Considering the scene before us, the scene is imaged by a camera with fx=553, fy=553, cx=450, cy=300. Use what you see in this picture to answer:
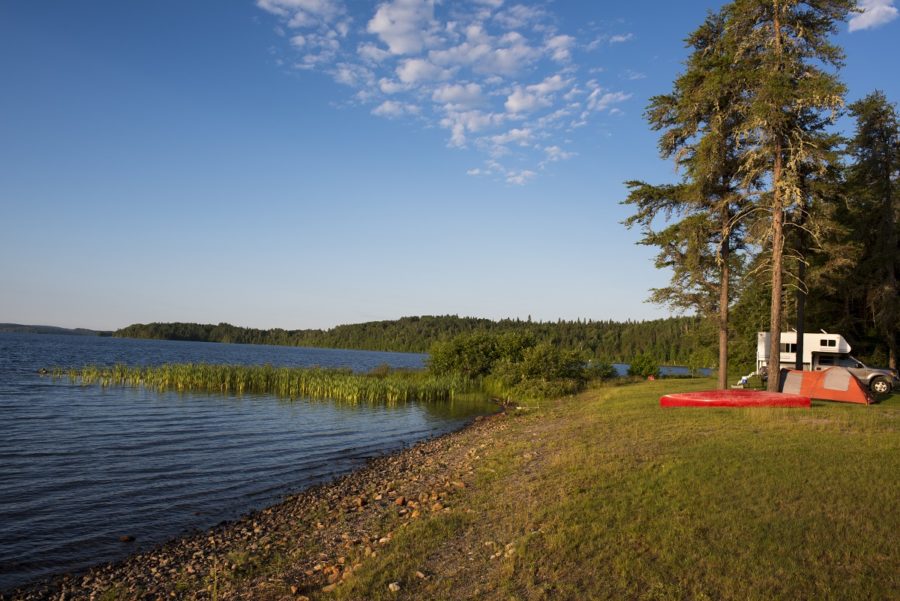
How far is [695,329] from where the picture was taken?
1619 inches

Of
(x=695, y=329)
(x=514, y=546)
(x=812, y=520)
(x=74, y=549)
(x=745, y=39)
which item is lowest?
(x=74, y=549)

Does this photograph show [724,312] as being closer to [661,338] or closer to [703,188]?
[703,188]

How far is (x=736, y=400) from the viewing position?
1762 centimetres

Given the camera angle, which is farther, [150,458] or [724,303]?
[724,303]

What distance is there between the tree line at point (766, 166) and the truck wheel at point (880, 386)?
12.2 feet

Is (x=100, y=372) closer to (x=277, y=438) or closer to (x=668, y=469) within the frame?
(x=277, y=438)

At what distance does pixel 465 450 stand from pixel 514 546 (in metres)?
8.21

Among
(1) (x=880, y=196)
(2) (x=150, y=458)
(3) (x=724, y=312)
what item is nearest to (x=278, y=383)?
(2) (x=150, y=458)

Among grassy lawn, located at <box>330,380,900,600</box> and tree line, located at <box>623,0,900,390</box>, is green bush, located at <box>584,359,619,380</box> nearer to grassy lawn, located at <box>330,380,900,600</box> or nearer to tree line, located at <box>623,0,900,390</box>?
tree line, located at <box>623,0,900,390</box>

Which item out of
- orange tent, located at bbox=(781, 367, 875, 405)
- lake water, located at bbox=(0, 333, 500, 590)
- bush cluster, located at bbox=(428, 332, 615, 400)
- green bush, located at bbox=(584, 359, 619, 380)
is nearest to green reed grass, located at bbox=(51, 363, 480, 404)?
lake water, located at bbox=(0, 333, 500, 590)

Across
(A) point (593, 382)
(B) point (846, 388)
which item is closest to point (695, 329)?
(A) point (593, 382)

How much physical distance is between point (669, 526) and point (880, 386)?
21.6 meters

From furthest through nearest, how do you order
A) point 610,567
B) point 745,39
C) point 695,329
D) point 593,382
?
point 695,329 < point 593,382 < point 745,39 < point 610,567

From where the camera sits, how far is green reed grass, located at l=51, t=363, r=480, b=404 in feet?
100
